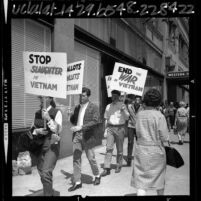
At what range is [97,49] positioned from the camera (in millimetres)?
8688

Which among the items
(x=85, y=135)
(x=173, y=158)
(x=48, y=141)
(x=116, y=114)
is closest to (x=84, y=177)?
(x=85, y=135)

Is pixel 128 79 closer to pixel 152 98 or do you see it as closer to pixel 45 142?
pixel 152 98

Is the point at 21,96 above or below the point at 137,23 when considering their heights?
below

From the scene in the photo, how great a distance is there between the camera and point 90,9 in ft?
17.5

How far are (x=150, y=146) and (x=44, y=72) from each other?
2.14 metres

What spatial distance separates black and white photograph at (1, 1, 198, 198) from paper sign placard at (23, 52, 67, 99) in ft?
0.05

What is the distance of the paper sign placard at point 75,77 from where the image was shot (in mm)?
5633

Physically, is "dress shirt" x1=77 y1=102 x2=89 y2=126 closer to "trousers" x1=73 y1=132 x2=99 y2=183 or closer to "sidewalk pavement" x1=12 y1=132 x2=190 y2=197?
"trousers" x1=73 y1=132 x2=99 y2=183

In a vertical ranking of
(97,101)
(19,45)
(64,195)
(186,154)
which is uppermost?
(19,45)

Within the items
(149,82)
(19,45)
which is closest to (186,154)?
(149,82)

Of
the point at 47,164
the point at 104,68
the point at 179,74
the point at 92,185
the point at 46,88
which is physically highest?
the point at 104,68

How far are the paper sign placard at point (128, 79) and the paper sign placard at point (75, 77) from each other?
2.38 feet
